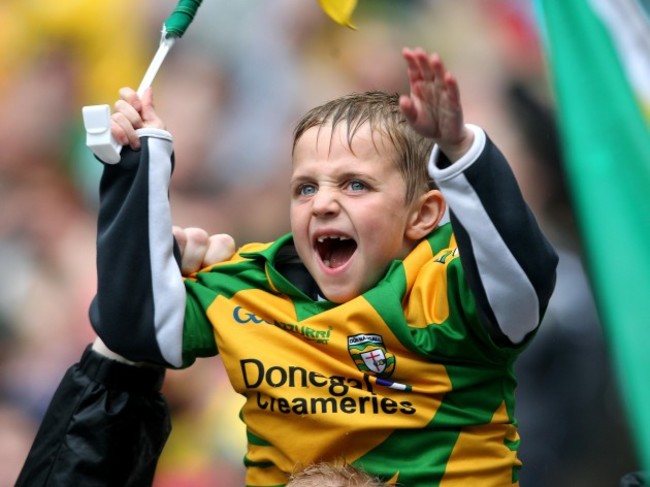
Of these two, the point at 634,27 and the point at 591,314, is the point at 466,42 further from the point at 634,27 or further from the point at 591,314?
the point at 634,27

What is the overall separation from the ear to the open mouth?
10 cm

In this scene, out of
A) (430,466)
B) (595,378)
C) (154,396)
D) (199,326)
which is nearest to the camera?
(430,466)

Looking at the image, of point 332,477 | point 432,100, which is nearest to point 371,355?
point 332,477

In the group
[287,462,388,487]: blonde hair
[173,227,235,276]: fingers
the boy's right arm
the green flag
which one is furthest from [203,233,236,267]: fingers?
the green flag

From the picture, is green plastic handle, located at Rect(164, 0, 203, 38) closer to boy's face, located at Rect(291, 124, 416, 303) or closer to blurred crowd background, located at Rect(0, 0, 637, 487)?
boy's face, located at Rect(291, 124, 416, 303)

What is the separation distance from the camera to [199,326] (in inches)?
69.6

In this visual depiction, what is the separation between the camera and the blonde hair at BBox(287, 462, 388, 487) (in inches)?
61.4

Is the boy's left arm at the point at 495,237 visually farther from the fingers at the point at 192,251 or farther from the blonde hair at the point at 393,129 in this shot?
the fingers at the point at 192,251

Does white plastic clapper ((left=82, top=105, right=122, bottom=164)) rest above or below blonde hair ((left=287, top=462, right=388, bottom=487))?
above

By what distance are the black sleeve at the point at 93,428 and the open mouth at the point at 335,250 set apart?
375 mm

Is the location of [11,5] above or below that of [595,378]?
above

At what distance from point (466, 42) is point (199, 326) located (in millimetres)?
976

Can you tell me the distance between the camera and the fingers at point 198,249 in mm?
1843

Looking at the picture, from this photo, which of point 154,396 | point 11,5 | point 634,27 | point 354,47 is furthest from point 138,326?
point 11,5
